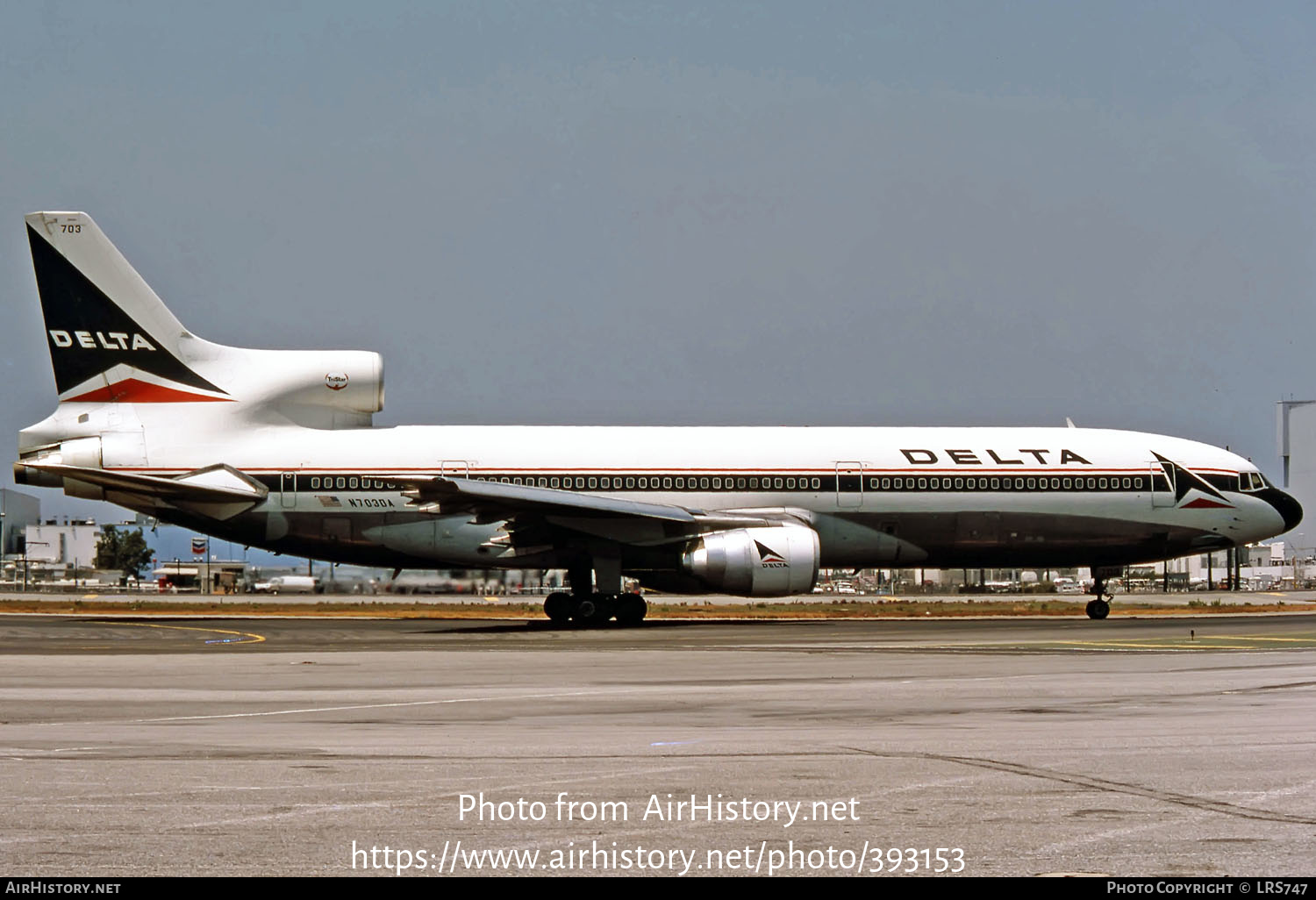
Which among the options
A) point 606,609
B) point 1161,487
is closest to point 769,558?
point 606,609

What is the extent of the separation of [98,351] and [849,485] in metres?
16.6

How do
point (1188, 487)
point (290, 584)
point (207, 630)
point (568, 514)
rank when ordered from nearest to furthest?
1. point (207, 630)
2. point (568, 514)
3. point (1188, 487)
4. point (290, 584)

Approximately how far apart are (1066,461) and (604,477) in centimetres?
1073

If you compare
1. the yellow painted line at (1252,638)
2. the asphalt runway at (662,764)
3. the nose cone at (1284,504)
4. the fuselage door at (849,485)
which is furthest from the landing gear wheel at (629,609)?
the nose cone at (1284,504)

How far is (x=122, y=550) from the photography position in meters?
132

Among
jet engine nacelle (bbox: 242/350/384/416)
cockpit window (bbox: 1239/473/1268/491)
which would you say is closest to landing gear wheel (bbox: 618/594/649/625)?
jet engine nacelle (bbox: 242/350/384/416)

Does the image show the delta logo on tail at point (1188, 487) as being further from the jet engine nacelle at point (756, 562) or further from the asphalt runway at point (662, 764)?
the asphalt runway at point (662, 764)

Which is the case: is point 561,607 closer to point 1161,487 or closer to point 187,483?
point 187,483

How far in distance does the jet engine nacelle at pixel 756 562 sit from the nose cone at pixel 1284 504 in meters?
12.4

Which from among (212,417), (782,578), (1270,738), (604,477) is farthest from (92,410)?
(1270,738)

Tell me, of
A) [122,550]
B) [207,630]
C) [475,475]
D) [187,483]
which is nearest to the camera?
[207,630]

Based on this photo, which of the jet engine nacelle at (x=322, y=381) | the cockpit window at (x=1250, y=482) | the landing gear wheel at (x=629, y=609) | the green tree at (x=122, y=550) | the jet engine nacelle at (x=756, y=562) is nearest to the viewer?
the jet engine nacelle at (x=756, y=562)

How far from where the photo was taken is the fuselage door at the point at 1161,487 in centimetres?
3394

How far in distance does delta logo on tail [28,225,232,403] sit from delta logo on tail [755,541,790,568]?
1218cm
